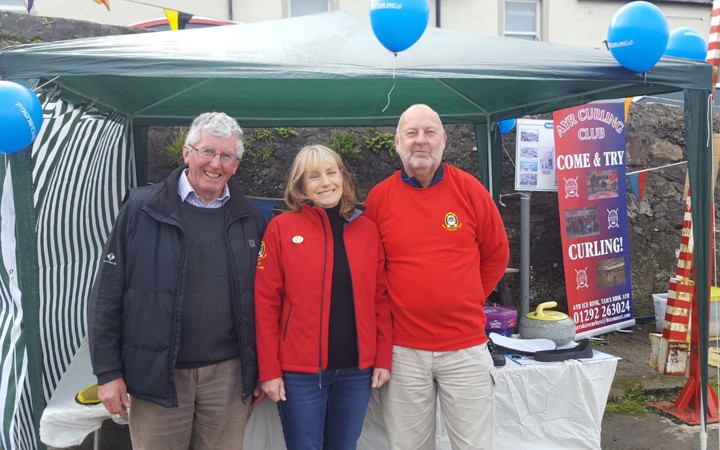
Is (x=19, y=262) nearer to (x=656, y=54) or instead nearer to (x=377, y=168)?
(x=656, y=54)

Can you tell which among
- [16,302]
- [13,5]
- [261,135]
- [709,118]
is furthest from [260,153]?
[13,5]

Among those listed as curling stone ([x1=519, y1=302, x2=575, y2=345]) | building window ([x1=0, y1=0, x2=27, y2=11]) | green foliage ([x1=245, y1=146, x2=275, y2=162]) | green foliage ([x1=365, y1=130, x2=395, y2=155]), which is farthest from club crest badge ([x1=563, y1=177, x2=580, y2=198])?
building window ([x1=0, y1=0, x2=27, y2=11])

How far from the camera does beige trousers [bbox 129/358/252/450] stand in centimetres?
194

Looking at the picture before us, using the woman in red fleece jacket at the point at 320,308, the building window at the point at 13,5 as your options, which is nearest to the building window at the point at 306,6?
the building window at the point at 13,5

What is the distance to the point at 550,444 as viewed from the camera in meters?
2.93

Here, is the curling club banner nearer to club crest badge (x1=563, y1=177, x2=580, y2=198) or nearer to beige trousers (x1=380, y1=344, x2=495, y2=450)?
club crest badge (x1=563, y1=177, x2=580, y2=198)

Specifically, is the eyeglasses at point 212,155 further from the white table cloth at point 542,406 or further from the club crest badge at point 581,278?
the club crest badge at point 581,278

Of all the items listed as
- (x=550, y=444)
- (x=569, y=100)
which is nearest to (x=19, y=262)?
(x=550, y=444)

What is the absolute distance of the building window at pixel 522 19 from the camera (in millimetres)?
8977

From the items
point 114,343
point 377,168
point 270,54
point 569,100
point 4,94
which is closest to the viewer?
point 114,343

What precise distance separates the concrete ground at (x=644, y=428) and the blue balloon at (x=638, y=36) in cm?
189

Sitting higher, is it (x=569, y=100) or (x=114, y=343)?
(x=569, y=100)

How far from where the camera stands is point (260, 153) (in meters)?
5.10

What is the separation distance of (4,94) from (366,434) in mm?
2211
